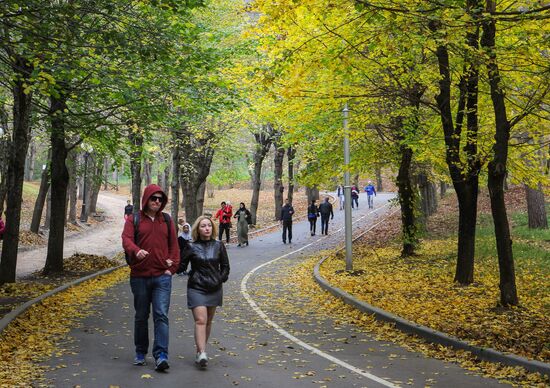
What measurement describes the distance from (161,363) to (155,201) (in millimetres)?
1833

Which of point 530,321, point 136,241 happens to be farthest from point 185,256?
point 530,321

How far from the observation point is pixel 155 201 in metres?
7.14

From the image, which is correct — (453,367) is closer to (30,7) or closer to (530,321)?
(530,321)

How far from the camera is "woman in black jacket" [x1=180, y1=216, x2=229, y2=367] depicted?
7.26m

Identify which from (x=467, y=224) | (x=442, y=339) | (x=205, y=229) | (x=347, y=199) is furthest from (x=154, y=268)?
(x=347, y=199)

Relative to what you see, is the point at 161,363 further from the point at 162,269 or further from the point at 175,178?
the point at 175,178

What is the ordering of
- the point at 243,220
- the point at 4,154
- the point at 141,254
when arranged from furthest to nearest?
1. the point at 243,220
2. the point at 4,154
3. the point at 141,254

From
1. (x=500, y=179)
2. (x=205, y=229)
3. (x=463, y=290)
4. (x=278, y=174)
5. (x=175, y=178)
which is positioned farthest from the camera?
(x=278, y=174)

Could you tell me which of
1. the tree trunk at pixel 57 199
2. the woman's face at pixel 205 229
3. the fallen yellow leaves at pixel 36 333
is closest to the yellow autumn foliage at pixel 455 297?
the woman's face at pixel 205 229

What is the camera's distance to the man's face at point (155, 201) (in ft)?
23.4

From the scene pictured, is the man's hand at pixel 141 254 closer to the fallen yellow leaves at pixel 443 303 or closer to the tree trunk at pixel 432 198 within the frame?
the fallen yellow leaves at pixel 443 303

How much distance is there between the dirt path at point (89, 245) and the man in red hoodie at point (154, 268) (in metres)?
11.8

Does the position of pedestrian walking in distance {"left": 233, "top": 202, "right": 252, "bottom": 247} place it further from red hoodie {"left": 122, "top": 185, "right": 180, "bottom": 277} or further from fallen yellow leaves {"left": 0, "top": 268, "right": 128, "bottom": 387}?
red hoodie {"left": 122, "top": 185, "right": 180, "bottom": 277}

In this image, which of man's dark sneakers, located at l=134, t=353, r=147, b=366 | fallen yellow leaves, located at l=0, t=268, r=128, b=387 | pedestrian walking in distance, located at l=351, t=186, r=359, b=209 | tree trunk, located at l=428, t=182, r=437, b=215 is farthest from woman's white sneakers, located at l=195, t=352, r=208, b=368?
pedestrian walking in distance, located at l=351, t=186, r=359, b=209
